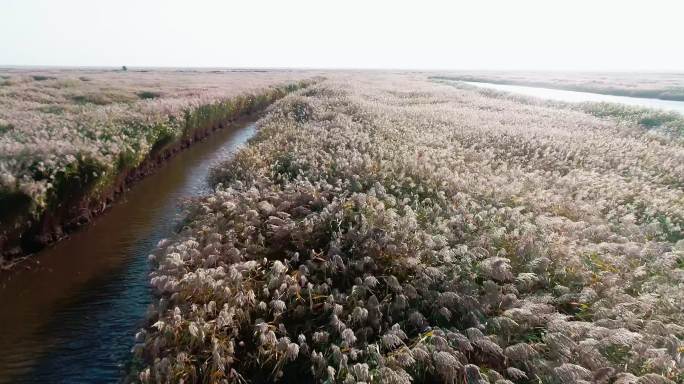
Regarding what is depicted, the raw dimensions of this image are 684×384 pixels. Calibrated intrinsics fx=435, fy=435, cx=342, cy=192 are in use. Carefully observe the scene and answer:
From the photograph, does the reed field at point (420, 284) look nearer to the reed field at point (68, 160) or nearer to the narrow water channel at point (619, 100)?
the reed field at point (68, 160)

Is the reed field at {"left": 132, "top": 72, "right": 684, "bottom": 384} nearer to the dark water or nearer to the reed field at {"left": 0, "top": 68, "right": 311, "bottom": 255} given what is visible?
the dark water

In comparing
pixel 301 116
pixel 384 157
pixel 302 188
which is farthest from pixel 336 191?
pixel 301 116

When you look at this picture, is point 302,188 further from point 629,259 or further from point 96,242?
point 629,259

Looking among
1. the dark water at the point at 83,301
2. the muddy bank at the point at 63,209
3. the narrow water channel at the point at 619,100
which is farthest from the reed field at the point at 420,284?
the narrow water channel at the point at 619,100

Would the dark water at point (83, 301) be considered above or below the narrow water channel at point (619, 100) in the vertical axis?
below

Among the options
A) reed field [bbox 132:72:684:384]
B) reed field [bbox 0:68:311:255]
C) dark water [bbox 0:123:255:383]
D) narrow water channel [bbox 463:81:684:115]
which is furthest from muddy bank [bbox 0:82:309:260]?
narrow water channel [bbox 463:81:684:115]

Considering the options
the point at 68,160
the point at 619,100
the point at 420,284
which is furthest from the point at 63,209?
the point at 619,100

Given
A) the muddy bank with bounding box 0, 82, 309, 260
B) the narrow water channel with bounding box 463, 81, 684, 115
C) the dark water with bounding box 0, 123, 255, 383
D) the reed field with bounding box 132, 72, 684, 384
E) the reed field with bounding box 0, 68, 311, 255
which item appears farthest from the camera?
the narrow water channel with bounding box 463, 81, 684, 115
